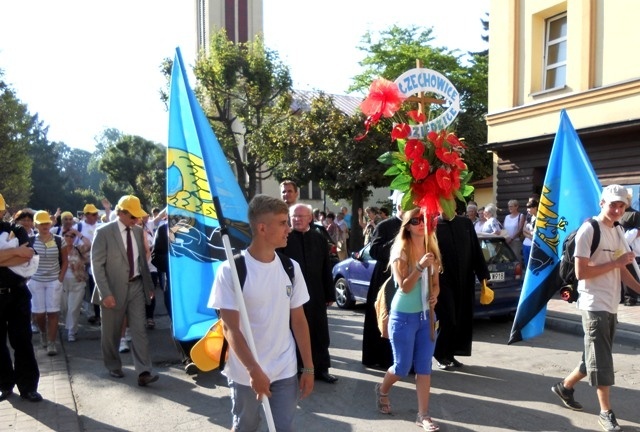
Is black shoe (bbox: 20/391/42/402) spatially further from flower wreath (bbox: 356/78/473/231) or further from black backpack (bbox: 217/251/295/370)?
flower wreath (bbox: 356/78/473/231)

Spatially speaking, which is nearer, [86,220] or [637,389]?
[637,389]

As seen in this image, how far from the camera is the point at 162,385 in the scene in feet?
20.3

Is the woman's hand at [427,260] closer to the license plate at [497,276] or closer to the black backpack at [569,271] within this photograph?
the black backpack at [569,271]

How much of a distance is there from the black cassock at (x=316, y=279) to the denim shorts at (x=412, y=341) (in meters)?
1.62

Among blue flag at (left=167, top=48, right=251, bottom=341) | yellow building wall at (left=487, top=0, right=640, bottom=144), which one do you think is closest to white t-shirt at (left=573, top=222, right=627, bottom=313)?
blue flag at (left=167, top=48, right=251, bottom=341)

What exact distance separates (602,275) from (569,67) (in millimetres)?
11224

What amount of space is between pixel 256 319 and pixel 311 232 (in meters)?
3.24

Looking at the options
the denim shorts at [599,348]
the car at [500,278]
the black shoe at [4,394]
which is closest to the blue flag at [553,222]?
the denim shorts at [599,348]

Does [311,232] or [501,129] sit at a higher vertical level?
[501,129]

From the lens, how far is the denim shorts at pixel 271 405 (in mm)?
3215

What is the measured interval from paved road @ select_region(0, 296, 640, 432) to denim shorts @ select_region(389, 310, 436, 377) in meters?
0.56

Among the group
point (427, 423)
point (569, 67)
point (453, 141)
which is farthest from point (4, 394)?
point (569, 67)

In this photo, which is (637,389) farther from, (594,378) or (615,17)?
(615,17)

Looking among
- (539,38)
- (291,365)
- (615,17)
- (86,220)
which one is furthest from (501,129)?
(291,365)
